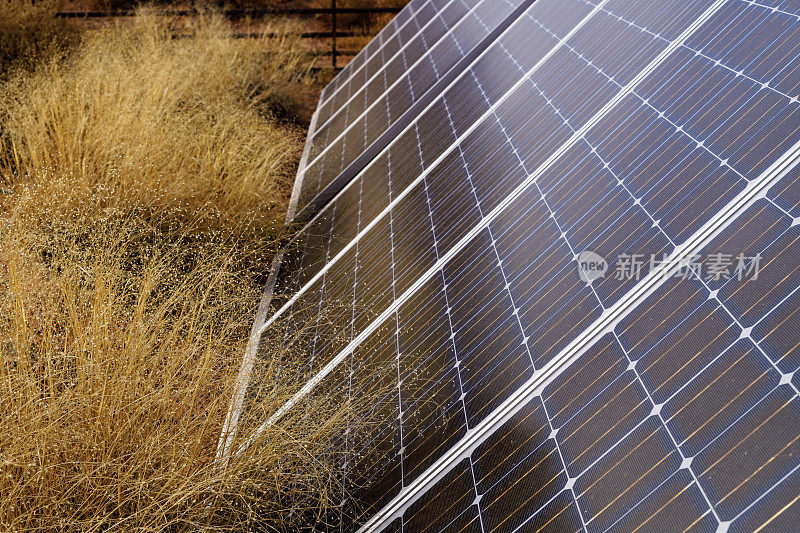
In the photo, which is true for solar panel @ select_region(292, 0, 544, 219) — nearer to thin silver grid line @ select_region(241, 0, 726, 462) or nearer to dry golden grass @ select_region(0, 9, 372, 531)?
dry golden grass @ select_region(0, 9, 372, 531)

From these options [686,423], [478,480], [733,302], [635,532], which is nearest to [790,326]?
[733,302]

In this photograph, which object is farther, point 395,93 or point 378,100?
point 378,100

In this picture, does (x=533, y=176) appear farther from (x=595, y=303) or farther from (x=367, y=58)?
(x=367, y=58)

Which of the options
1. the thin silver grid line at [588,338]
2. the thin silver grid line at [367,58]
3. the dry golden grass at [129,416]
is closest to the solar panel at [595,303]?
the thin silver grid line at [588,338]

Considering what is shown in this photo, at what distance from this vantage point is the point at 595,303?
3.78 metres

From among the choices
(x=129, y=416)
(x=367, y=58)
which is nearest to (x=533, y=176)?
(x=129, y=416)

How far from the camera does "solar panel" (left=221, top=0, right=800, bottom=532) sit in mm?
2836

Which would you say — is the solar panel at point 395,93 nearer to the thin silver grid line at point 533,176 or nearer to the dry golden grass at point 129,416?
the dry golden grass at point 129,416

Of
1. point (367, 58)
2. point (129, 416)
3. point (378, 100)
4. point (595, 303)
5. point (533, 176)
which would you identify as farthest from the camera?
point (367, 58)

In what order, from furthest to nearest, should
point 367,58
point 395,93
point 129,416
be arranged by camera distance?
point 367,58
point 395,93
point 129,416

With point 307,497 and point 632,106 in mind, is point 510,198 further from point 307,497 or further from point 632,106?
point 307,497

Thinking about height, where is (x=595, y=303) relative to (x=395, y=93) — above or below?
below

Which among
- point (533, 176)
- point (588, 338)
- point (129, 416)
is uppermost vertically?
point (533, 176)

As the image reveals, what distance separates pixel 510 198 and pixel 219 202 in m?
4.09
